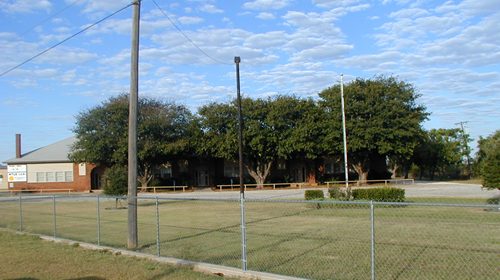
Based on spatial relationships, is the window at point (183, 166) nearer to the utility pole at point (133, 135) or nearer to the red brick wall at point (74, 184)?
the red brick wall at point (74, 184)

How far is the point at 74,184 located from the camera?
2537 inches

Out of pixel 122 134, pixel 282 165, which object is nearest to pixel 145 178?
pixel 122 134

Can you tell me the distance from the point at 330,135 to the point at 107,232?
3872 centimetres

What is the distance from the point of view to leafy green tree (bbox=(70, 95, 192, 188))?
2103 inches

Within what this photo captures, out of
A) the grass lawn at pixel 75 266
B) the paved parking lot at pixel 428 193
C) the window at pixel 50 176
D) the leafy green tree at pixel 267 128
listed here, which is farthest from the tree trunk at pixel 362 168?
the grass lawn at pixel 75 266

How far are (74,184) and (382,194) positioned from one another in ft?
161

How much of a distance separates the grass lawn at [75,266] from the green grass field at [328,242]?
3.79 ft

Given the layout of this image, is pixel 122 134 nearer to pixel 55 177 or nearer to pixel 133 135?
pixel 55 177

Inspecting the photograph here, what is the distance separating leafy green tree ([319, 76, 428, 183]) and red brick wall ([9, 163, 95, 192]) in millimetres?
29895

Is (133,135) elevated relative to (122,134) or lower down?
lower down

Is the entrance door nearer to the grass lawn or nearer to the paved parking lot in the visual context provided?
the paved parking lot

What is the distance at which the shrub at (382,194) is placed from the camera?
77.5 ft

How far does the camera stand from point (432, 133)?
Answer: 290 feet

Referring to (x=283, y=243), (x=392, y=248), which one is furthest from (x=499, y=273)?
(x=283, y=243)
